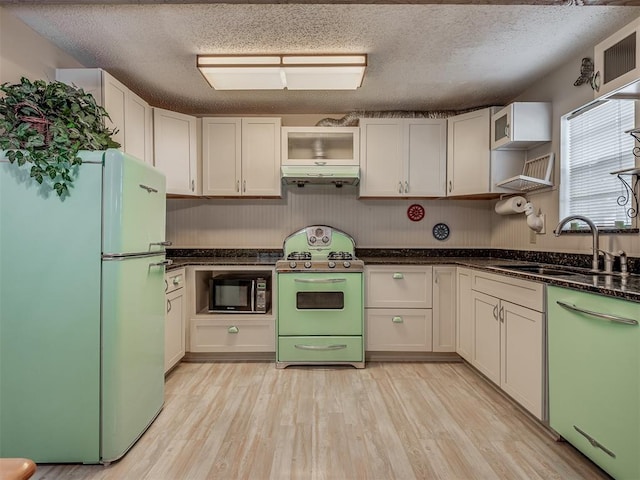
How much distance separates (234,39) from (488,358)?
9.25ft

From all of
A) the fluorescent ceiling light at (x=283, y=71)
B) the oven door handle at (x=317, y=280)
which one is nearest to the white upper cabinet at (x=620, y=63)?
the fluorescent ceiling light at (x=283, y=71)

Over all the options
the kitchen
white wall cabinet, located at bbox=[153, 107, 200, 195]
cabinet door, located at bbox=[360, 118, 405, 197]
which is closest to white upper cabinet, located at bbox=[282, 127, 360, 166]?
cabinet door, located at bbox=[360, 118, 405, 197]

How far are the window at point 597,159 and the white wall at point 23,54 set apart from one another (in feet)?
11.7

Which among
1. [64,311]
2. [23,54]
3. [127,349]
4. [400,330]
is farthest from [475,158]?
[23,54]

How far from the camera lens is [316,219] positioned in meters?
3.67

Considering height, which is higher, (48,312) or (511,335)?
(48,312)

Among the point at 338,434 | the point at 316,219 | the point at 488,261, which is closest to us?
the point at 338,434

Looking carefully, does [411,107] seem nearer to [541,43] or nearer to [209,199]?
[541,43]

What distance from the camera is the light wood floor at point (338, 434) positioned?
1.67 metres

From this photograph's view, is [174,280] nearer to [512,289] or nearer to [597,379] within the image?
[512,289]

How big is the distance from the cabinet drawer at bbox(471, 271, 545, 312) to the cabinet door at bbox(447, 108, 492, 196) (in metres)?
0.93

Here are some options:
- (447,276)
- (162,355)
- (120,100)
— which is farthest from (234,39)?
(447,276)

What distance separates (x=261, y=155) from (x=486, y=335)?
249cm

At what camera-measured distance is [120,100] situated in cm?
251
